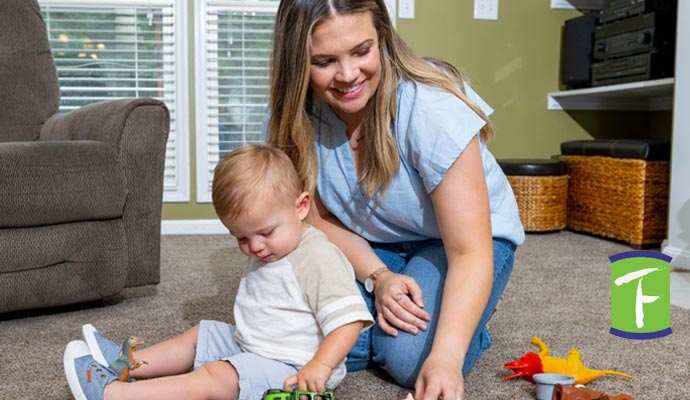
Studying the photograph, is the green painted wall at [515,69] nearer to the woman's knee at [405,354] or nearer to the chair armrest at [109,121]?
the chair armrest at [109,121]

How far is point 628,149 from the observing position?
267 cm

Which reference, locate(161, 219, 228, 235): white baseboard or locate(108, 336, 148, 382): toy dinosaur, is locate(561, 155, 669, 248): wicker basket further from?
locate(108, 336, 148, 382): toy dinosaur

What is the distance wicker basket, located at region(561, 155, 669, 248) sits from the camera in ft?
8.56

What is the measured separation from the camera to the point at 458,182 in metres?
1.11

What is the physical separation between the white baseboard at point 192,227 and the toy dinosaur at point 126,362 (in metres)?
2.08

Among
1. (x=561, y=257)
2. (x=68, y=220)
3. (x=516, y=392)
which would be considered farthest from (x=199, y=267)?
(x=516, y=392)

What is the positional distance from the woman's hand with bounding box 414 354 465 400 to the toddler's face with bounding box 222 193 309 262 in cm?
27

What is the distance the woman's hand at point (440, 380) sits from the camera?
95cm

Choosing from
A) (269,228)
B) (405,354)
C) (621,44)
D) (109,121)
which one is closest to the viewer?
(269,228)

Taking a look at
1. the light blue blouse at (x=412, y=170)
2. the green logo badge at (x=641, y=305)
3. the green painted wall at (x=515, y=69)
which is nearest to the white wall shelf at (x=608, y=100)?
the green painted wall at (x=515, y=69)

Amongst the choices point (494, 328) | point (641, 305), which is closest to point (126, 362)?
point (494, 328)

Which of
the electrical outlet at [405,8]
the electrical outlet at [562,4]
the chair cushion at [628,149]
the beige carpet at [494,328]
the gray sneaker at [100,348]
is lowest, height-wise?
the beige carpet at [494,328]

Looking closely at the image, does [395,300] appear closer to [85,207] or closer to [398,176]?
[398,176]

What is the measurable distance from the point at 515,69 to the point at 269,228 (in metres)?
2.52
